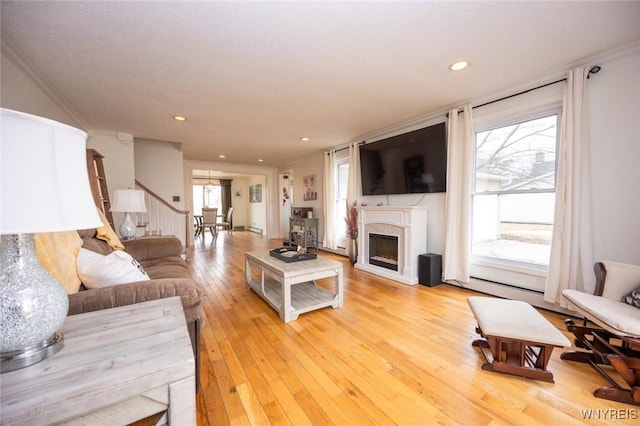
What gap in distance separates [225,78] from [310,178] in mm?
4005

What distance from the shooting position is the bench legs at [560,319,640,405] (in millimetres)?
1337

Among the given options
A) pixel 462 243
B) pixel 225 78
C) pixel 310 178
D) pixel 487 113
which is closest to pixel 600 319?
pixel 462 243

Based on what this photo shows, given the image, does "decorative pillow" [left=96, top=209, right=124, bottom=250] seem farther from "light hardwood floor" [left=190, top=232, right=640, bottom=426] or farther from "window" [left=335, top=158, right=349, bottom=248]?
"window" [left=335, top=158, right=349, bottom=248]

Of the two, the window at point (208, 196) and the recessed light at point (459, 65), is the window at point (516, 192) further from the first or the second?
the window at point (208, 196)

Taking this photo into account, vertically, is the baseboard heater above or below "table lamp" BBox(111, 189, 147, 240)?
below

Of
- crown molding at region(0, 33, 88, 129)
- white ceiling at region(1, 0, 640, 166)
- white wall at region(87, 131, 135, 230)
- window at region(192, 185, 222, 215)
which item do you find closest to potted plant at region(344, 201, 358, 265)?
white ceiling at region(1, 0, 640, 166)

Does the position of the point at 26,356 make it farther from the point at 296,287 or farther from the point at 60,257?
the point at 296,287

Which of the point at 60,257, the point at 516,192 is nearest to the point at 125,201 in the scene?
the point at 60,257

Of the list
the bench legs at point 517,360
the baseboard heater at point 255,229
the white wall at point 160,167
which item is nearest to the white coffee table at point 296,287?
the bench legs at point 517,360

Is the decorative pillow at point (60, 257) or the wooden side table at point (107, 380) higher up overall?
the decorative pillow at point (60, 257)

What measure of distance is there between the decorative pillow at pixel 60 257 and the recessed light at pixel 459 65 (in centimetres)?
296

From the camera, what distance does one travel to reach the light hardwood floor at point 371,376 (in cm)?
126

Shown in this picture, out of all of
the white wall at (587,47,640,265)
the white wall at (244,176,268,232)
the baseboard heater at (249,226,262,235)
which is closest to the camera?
the white wall at (587,47,640,265)

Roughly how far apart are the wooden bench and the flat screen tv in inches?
76.3
